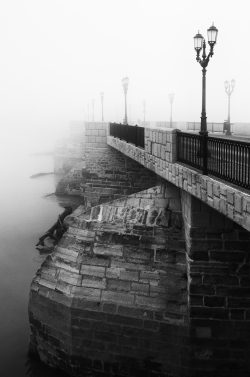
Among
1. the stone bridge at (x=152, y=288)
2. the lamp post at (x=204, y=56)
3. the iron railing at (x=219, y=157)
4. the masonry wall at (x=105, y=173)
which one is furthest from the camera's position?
the masonry wall at (x=105, y=173)

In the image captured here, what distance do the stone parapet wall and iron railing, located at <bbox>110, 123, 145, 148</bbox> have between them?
0.70ft

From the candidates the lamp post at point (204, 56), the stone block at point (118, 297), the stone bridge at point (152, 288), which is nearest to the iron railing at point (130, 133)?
the stone bridge at point (152, 288)

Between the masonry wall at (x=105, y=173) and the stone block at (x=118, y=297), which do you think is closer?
the stone block at (x=118, y=297)

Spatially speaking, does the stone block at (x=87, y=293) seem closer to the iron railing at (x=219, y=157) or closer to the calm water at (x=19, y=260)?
the calm water at (x=19, y=260)

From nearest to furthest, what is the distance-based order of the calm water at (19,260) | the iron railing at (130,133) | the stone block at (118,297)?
the stone block at (118,297) → the calm water at (19,260) → the iron railing at (130,133)

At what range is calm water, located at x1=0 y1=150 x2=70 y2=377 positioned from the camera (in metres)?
11.6

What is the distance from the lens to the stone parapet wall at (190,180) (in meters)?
5.77

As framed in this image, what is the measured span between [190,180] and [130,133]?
6107mm

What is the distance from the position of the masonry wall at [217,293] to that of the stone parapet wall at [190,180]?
806mm

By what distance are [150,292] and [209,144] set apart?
13.6ft

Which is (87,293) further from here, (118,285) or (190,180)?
(190,180)

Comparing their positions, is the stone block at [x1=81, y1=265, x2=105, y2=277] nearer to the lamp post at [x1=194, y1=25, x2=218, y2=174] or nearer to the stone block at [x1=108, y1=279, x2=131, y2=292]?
the stone block at [x1=108, y1=279, x2=131, y2=292]

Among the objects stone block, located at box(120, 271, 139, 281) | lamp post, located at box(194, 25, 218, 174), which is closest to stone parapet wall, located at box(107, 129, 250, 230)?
lamp post, located at box(194, 25, 218, 174)

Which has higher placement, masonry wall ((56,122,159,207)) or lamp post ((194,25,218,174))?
lamp post ((194,25,218,174))
